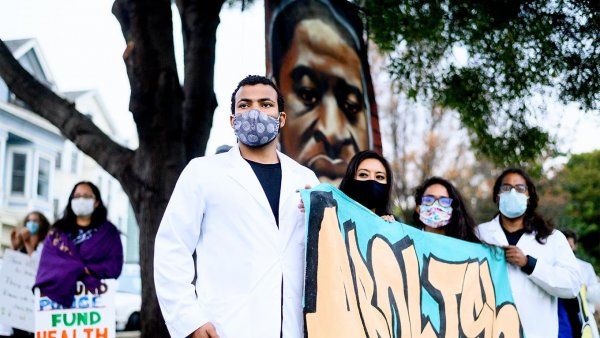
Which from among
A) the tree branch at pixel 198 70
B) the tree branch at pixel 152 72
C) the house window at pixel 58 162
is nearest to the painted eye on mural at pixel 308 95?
the tree branch at pixel 198 70

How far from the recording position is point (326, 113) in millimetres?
8094

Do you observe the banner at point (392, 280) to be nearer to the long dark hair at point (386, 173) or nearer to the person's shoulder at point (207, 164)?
the long dark hair at point (386, 173)

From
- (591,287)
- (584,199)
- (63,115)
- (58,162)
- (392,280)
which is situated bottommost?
(591,287)

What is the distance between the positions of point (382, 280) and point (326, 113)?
13.8 ft

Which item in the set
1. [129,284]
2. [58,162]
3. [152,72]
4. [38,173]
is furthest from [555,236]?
[58,162]

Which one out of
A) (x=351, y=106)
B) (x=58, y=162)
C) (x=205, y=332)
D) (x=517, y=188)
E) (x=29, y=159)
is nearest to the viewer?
(x=205, y=332)

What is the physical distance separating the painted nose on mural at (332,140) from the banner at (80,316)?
267 cm

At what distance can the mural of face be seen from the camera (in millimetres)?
7883

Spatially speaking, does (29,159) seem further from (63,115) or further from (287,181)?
(287,181)

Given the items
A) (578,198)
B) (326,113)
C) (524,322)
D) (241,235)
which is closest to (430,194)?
(524,322)

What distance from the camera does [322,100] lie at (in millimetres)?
8094

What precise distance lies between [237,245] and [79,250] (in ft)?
12.2

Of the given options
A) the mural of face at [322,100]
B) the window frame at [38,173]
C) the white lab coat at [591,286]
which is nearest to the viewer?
the white lab coat at [591,286]

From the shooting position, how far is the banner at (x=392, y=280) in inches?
133
